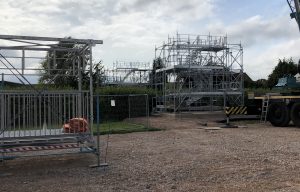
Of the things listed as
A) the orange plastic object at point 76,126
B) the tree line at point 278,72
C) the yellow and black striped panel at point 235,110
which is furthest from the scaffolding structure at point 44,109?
the tree line at point 278,72

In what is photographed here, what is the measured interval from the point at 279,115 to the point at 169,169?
1618 cm

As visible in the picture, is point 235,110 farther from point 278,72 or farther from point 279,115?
point 278,72

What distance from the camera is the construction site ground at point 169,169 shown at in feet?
31.7

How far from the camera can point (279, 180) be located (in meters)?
10.0

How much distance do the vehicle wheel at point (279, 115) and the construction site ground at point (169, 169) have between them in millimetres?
8817

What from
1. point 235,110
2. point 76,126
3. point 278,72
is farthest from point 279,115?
point 278,72

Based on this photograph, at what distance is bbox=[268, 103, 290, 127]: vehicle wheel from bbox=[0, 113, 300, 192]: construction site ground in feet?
28.9

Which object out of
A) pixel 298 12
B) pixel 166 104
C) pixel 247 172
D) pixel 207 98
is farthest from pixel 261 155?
pixel 207 98

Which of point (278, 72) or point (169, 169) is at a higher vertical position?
point (278, 72)

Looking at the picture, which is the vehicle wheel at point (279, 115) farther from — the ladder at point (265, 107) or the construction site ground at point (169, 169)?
the construction site ground at point (169, 169)

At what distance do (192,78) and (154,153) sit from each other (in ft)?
87.2

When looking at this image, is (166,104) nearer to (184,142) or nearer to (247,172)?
(184,142)

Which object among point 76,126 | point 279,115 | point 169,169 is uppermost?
point 76,126

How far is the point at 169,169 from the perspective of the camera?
37.9 feet
